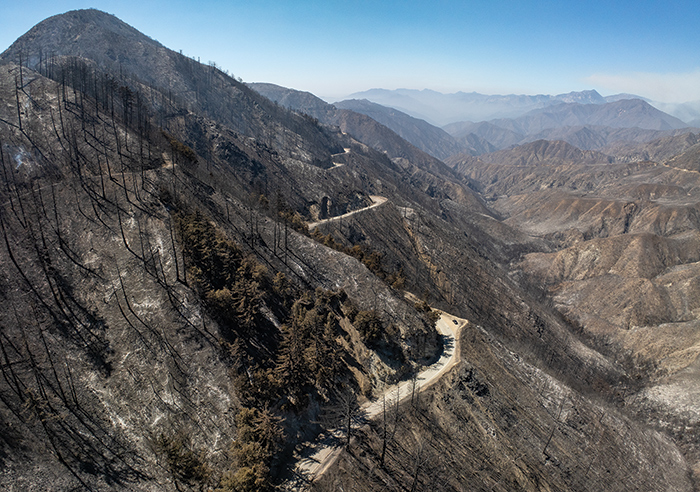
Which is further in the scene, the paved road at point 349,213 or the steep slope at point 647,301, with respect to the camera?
the paved road at point 349,213

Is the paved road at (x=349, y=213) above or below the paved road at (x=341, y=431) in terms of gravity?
above

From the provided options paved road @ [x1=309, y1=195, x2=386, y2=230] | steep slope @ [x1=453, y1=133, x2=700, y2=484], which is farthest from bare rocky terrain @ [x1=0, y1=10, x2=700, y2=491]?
paved road @ [x1=309, y1=195, x2=386, y2=230]

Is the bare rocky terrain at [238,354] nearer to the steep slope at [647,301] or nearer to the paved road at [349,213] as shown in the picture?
the steep slope at [647,301]

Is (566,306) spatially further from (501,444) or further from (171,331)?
(171,331)

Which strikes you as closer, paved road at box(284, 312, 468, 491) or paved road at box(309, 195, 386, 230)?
paved road at box(284, 312, 468, 491)

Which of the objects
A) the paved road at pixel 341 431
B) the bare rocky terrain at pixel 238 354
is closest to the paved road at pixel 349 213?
the bare rocky terrain at pixel 238 354

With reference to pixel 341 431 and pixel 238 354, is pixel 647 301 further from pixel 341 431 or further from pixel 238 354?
pixel 238 354

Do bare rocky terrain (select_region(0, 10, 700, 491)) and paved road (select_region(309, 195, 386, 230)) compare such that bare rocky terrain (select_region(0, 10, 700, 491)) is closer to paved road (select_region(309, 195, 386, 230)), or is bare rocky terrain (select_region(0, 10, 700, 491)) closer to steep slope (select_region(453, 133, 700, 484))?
steep slope (select_region(453, 133, 700, 484))

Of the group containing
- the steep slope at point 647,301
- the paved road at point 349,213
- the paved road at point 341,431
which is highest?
the paved road at point 349,213

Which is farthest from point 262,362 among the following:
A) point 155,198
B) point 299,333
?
point 155,198
